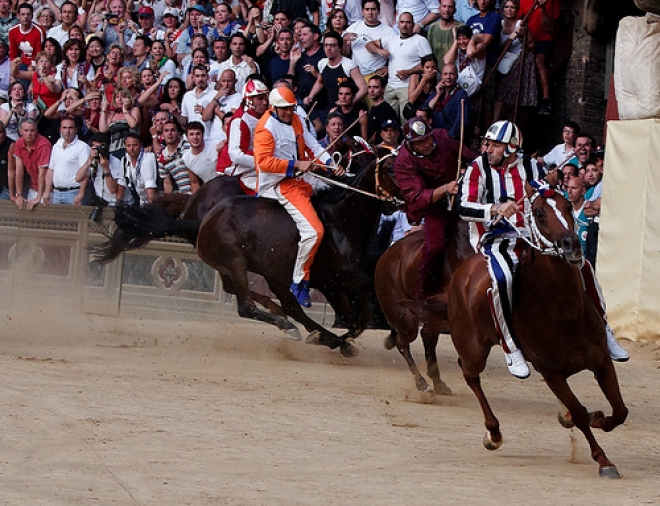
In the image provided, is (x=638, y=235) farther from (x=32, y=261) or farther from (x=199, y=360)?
(x=32, y=261)

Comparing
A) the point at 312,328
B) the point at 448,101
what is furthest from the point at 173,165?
the point at 312,328

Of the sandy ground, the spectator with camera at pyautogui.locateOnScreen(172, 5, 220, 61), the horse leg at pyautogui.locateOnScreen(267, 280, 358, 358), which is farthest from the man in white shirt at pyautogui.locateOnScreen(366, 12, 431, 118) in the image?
the horse leg at pyautogui.locateOnScreen(267, 280, 358, 358)

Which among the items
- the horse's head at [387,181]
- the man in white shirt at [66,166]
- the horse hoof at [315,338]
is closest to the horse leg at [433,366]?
the horse's head at [387,181]

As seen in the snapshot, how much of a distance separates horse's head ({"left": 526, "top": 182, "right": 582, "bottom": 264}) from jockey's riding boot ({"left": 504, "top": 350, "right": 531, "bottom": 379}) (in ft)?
2.36

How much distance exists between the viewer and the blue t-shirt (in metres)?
14.0

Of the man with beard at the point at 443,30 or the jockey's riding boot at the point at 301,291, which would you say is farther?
the man with beard at the point at 443,30

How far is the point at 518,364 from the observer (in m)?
6.77

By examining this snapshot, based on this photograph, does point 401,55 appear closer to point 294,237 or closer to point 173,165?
A: point 173,165

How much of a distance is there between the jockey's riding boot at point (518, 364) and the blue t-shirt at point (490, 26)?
791 cm

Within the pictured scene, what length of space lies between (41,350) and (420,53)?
6.14 metres

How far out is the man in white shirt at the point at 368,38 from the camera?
48.6ft

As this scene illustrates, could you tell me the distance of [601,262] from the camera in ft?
42.2

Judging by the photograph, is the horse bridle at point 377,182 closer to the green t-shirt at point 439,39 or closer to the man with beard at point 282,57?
the green t-shirt at point 439,39

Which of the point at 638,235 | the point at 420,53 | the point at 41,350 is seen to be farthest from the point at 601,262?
the point at 41,350
